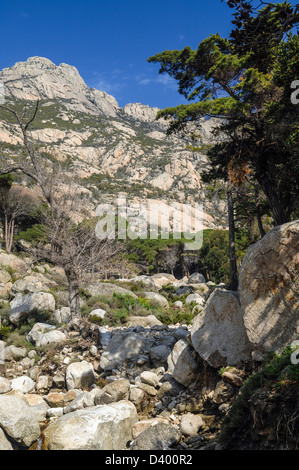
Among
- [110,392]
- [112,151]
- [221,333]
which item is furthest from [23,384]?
[112,151]

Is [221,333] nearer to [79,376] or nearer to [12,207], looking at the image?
[79,376]

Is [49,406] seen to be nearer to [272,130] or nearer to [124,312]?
[124,312]

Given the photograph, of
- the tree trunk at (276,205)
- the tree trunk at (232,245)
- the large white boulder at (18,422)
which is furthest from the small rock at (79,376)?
the tree trunk at (232,245)

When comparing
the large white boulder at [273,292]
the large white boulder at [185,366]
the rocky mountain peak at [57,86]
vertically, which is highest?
the rocky mountain peak at [57,86]

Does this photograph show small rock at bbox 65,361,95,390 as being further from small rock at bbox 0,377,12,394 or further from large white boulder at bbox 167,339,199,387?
large white boulder at bbox 167,339,199,387

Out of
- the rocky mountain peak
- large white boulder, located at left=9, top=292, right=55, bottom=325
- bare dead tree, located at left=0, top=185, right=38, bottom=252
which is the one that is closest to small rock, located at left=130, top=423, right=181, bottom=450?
large white boulder, located at left=9, top=292, right=55, bottom=325

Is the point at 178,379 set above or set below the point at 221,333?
below

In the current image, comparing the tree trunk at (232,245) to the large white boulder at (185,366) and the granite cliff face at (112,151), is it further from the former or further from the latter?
the granite cliff face at (112,151)

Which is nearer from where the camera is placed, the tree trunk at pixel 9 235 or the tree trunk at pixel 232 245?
the tree trunk at pixel 232 245

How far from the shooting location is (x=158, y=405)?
6680 millimetres

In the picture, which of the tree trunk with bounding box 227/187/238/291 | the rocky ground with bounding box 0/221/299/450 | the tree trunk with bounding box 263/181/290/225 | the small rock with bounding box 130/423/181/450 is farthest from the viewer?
the tree trunk with bounding box 227/187/238/291

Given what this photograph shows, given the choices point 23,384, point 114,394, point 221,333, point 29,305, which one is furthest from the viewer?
point 29,305

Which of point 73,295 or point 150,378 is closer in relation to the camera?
point 150,378

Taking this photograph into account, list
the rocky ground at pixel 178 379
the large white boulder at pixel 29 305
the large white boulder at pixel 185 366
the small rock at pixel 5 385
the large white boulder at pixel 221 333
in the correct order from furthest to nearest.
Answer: the large white boulder at pixel 29 305 → the small rock at pixel 5 385 → the large white boulder at pixel 185 366 → the large white boulder at pixel 221 333 → the rocky ground at pixel 178 379
